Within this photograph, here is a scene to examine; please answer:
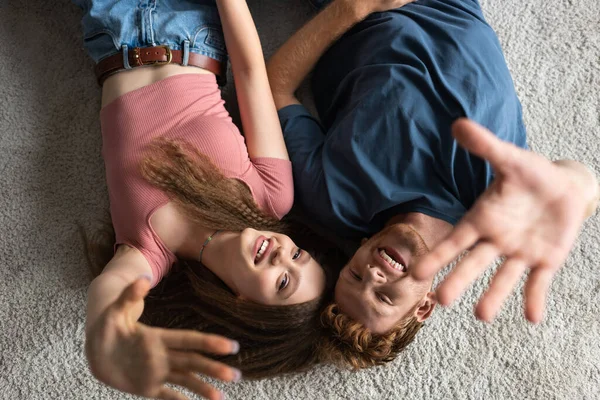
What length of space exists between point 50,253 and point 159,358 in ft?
2.16

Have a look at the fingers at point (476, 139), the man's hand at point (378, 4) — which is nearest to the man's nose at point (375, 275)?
the fingers at point (476, 139)

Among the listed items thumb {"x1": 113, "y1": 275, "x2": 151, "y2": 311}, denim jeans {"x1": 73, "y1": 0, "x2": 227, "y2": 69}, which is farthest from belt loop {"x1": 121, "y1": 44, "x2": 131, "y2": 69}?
thumb {"x1": 113, "y1": 275, "x2": 151, "y2": 311}

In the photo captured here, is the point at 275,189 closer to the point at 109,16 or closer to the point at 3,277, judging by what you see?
the point at 109,16

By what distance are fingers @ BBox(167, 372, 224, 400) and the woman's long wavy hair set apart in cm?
28

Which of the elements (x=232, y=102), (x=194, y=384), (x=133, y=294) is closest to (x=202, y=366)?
(x=194, y=384)

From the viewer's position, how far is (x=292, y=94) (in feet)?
3.80

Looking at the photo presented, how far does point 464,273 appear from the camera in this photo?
663mm

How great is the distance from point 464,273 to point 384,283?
0.25 meters

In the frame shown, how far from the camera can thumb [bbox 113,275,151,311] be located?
2.20 ft

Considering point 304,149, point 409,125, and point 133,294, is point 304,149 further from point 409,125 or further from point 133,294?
point 133,294

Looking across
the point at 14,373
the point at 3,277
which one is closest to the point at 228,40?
the point at 3,277

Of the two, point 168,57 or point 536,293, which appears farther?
point 168,57

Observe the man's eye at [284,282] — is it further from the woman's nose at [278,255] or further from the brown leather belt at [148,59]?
the brown leather belt at [148,59]

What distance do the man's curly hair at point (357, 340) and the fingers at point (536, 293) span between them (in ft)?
0.98
